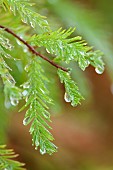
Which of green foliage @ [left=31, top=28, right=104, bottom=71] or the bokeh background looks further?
the bokeh background

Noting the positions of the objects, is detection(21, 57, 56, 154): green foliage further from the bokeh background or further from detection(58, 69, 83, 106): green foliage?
the bokeh background

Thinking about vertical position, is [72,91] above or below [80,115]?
below

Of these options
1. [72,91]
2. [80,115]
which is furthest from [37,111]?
[80,115]

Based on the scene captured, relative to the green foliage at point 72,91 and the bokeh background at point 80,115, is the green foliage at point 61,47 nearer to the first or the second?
the green foliage at point 72,91

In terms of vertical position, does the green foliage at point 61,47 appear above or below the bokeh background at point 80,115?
below

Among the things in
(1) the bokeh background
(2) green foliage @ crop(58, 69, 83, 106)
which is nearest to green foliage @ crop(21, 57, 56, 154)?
(2) green foliage @ crop(58, 69, 83, 106)

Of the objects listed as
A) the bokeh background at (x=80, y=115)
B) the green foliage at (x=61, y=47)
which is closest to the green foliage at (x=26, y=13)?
the green foliage at (x=61, y=47)

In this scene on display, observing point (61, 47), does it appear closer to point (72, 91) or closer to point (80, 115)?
point (72, 91)

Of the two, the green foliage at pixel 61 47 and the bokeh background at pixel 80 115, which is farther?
the bokeh background at pixel 80 115
